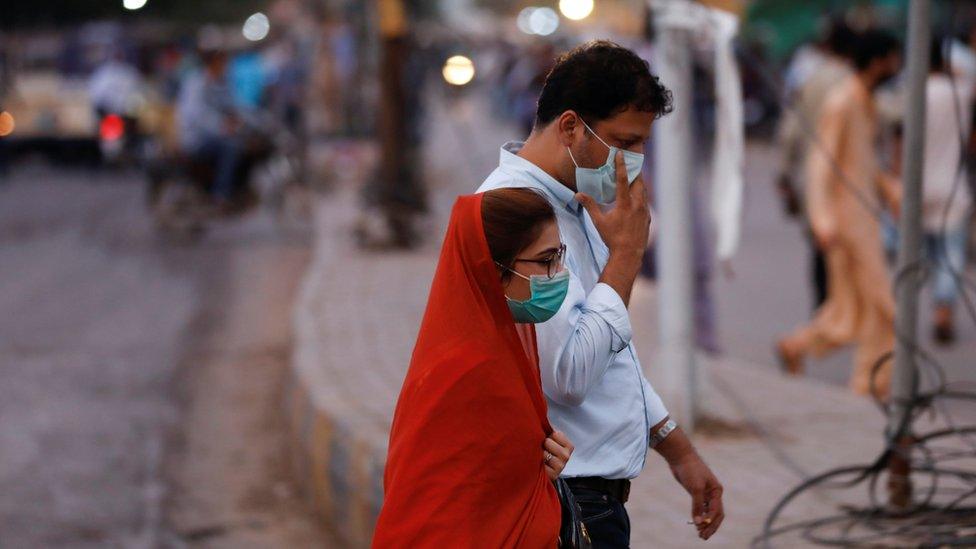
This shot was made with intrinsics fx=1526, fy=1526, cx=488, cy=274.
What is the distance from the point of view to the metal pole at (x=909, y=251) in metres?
4.54

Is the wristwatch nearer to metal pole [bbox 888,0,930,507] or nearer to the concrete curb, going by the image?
metal pole [bbox 888,0,930,507]

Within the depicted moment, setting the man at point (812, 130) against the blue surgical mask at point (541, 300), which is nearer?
the blue surgical mask at point (541, 300)

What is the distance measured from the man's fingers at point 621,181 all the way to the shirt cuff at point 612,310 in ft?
0.55

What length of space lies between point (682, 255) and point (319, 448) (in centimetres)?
159

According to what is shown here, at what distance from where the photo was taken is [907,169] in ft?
15.2

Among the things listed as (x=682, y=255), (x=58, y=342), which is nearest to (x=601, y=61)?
(x=682, y=255)

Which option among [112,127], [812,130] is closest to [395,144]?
[812,130]

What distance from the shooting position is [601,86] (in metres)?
2.69

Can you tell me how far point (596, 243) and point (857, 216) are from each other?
4.79m

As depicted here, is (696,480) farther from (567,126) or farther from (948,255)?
(948,255)

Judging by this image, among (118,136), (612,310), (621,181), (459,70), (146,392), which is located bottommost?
(146,392)

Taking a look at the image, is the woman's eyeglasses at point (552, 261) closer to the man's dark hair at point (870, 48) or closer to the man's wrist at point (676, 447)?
the man's wrist at point (676, 447)

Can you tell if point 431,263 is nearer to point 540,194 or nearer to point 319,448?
point 319,448

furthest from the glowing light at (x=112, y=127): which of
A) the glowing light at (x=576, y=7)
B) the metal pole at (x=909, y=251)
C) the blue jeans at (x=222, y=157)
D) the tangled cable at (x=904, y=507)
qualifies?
the metal pole at (x=909, y=251)
